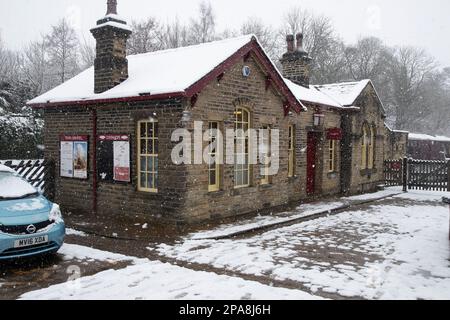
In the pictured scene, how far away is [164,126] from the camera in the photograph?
10.6 meters

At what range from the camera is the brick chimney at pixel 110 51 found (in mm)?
12062

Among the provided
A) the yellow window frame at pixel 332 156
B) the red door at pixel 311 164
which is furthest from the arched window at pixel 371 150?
the red door at pixel 311 164

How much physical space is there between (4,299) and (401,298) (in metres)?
5.61

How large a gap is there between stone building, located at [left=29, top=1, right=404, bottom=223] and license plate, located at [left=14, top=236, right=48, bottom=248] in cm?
378

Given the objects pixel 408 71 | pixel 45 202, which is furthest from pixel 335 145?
pixel 408 71

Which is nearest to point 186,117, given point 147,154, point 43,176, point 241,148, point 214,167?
point 147,154

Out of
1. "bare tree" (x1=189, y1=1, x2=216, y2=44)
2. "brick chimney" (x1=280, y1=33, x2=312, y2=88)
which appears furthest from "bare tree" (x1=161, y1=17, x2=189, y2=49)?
"brick chimney" (x1=280, y1=33, x2=312, y2=88)

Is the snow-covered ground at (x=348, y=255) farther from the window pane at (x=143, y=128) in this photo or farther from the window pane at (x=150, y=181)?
the window pane at (x=143, y=128)

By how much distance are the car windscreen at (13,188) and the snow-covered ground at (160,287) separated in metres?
2.51

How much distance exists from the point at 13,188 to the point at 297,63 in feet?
47.3

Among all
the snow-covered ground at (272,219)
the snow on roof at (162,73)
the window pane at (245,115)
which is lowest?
the snow-covered ground at (272,219)

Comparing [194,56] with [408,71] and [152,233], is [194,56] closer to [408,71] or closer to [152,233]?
[152,233]

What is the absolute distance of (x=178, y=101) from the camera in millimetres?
10305

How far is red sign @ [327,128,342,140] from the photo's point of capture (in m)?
17.6
